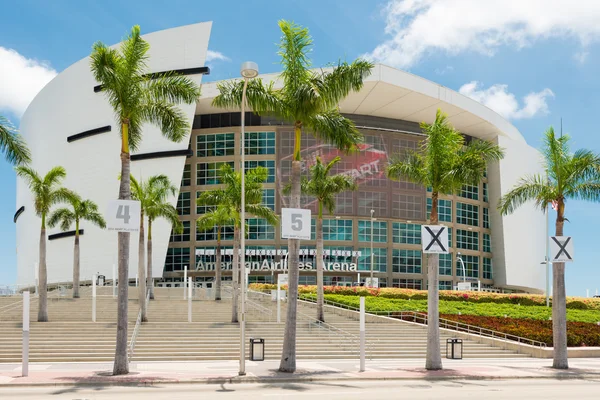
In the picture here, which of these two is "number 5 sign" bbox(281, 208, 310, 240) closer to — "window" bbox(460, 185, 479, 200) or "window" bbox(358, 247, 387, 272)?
"window" bbox(358, 247, 387, 272)

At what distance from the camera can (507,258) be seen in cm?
9012

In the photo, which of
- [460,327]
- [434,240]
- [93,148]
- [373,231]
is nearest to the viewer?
[434,240]

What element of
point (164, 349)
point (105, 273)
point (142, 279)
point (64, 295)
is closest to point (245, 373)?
point (164, 349)

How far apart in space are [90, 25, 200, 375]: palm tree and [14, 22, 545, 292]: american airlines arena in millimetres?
53385

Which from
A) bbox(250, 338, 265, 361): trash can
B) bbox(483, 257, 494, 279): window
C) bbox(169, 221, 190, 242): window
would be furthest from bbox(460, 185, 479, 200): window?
bbox(250, 338, 265, 361): trash can

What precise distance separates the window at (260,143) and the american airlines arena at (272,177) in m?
0.12

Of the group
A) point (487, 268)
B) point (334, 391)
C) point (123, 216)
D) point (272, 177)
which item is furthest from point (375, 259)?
point (334, 391)

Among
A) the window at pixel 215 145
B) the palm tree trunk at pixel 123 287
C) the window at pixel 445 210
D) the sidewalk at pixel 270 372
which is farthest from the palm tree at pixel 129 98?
the window at pixel 445 210

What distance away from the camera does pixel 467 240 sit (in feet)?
293

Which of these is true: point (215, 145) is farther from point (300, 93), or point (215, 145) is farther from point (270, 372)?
point (270, 372)

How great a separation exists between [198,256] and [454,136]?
194ft

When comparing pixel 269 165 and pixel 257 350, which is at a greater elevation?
pixel 269 165

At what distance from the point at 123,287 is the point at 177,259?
6174 cm

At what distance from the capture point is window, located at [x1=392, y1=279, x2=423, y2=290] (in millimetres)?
82125
